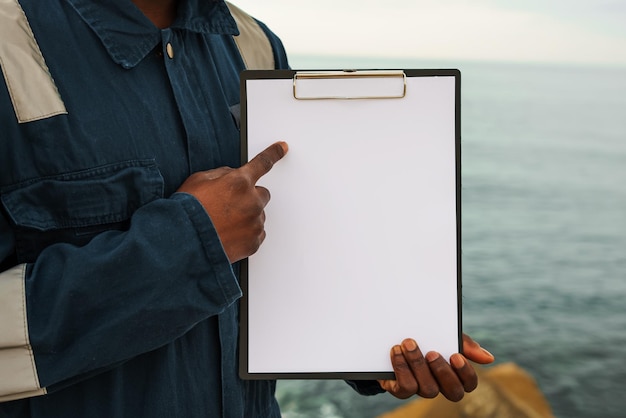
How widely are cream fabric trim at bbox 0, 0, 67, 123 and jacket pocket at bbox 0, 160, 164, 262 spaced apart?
67 mm

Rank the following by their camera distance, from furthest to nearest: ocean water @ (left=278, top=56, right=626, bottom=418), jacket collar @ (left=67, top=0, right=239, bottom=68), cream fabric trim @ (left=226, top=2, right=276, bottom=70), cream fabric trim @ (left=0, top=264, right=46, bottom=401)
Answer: ocean water @ (left=278, top=56, right=626, bottom=418)
cream fabric trim @ (left=226, top=2, right=276, bottom=70)
jacket collar @ (left=67, top=0, right=239, bottom=68)
cream fabric trim @ (left=0, top=264, right=46, bottom=401)

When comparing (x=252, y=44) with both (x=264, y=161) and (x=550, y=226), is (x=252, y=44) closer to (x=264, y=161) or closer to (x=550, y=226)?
(x=264, y=161)

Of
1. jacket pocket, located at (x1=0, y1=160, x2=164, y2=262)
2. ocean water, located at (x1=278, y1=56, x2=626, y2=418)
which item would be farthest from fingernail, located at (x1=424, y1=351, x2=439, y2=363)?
ocean water, located at (x1=278, y1=56, x2=626, y2=418)

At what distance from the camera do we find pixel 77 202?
0.73 meters

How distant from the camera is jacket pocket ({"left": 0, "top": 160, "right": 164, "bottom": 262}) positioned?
707mm

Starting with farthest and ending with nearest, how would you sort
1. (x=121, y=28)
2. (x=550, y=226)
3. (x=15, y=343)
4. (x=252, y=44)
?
(x=550, y=226)
(x=252, y=44)
(x=121, y=28)
(x=15, y=343)

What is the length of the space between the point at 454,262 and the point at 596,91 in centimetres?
163

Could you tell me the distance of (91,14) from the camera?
2.56 ft

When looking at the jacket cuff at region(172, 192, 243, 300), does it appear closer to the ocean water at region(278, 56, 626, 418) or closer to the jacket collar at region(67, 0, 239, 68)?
the jacket collar at region(67, 0, 239, 68)

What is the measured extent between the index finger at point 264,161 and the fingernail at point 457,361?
0.29 metres

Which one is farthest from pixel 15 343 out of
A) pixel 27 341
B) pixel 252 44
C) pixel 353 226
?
pixel 252 44

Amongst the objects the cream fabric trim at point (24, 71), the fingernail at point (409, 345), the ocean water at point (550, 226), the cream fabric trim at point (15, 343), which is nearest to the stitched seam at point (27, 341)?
the cream fabric trim at point (15, 343)

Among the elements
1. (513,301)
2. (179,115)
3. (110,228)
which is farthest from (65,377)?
(513,301)

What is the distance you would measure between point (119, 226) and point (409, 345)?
13.2 inches
